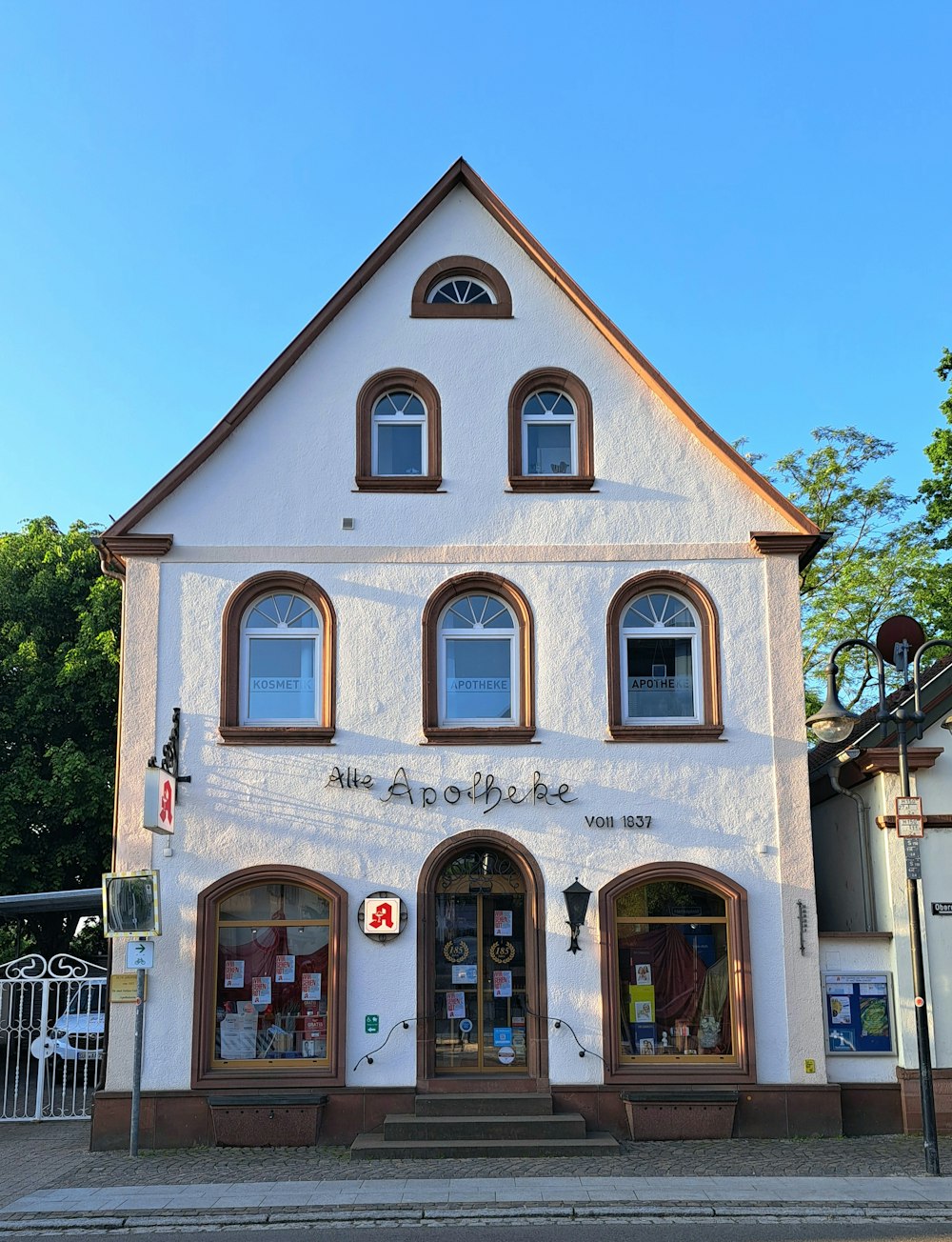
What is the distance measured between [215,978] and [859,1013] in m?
7.74

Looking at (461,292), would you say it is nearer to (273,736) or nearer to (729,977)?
(273,736)

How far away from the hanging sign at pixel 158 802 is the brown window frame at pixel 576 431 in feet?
18.8

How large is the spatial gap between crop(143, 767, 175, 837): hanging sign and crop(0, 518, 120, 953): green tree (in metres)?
9.81

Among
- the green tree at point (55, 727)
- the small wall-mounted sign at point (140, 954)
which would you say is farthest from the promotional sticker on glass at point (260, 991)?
the green tree at point (55, 727)

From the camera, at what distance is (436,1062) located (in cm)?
1527

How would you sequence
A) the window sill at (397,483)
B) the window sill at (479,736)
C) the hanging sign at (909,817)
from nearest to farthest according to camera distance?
the hanging sign at (909,817)
the window sill at (479,736)
the window sill at (397,483)

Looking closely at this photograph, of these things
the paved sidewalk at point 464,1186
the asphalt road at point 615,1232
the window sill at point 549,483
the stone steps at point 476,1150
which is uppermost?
the window sill at point 549,483

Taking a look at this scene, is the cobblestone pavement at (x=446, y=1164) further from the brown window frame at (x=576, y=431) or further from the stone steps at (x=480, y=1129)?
the brown window frame at (x=576, y=431)

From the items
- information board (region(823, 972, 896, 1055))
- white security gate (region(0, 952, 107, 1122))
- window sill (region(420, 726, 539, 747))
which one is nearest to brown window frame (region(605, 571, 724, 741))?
window sill (region(420, 726, 539, 747))

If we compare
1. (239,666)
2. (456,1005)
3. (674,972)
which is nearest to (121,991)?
(456,1005)

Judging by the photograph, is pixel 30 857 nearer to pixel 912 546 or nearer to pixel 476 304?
pixel 476 304

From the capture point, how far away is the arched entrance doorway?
15.2m

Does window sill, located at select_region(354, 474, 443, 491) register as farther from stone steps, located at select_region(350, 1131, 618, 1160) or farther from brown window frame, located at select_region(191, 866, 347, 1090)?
stone steps, located at select_region(350, 1131, 618, 1160)

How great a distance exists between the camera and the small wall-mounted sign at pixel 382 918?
15305 millimetres
